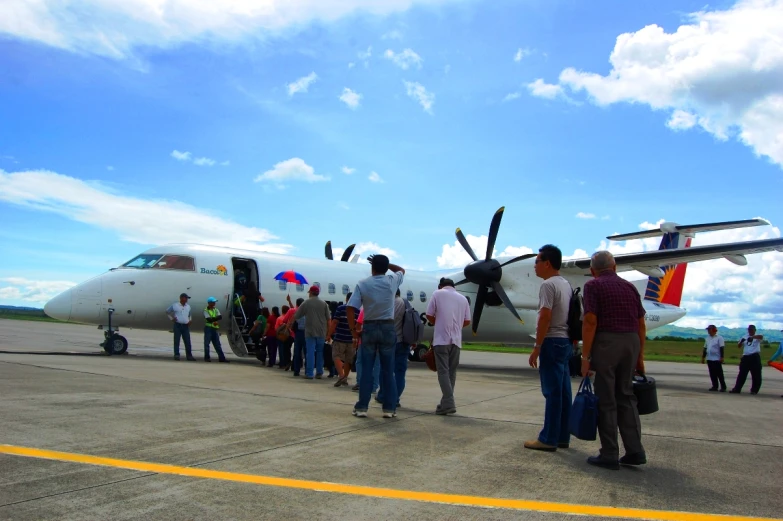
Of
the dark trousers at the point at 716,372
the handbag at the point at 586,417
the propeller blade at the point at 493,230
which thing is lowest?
the dark trousers at the point at 716,372

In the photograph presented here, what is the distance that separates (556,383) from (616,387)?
0.68 meters

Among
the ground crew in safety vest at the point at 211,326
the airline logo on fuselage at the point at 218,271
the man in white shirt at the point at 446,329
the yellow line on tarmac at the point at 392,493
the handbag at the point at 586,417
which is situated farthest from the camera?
the airline logo on fuselage at the point at 218,271

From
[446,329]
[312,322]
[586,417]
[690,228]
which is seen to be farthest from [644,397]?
[690,228]

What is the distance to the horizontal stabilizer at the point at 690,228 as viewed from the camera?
18.9m

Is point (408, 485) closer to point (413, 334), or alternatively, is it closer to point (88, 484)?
point (88, 484)

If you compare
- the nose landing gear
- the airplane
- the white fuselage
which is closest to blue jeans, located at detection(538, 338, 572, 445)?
the airplane

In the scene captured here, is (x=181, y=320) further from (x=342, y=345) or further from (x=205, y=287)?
(x=342, y=345)

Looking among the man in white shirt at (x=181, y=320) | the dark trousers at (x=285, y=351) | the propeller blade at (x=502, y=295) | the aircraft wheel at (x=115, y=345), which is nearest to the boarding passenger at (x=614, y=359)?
the dark trousers at (x=285, y=351)

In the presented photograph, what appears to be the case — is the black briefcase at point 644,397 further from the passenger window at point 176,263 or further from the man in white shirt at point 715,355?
the passenger window at point 176,263

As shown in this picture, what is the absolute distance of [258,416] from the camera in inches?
254

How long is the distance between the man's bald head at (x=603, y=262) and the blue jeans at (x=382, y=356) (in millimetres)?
2700

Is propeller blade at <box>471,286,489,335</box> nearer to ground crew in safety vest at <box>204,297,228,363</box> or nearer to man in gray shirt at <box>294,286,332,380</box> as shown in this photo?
ground crew in safety vest at <box>204,297,228,363</box>

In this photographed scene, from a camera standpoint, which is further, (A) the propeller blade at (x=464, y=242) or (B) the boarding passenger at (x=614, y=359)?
(A) the propeller blade at (x=464, y=242)

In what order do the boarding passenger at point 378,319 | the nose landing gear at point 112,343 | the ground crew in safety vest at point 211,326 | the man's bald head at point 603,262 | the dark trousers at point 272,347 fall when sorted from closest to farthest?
the man's bald head at point 603,262 → the boarding passenger at point 378,319 → the dark trousers at point 272,347 → the nose landing gear at point 112,343 → the ground crew in safety vest at point 211,326
